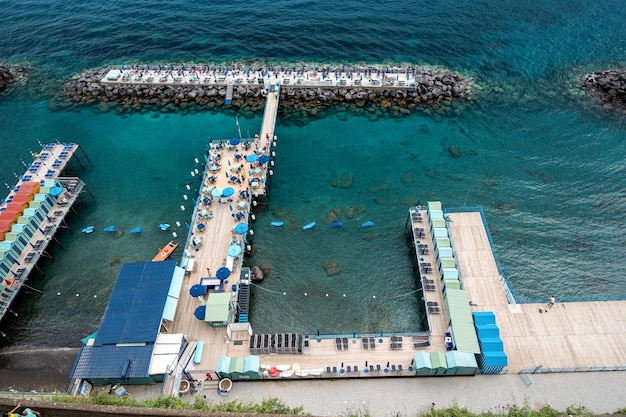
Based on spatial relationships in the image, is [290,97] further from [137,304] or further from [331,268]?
[137,304]

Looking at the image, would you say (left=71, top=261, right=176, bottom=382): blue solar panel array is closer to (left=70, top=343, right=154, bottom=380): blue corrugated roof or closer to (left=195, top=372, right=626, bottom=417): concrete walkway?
(left=70, top=343, right=154, bottom=380): blue corrugated roof

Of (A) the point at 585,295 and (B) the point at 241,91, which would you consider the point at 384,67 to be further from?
(A) the point at 585,295

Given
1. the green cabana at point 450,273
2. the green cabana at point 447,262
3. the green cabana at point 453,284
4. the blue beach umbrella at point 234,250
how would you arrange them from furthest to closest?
the blue beach umbrella at point 234,250, the green cabana at point 447,262, the green cabana at point 450,273, the green cabana at point 453,284

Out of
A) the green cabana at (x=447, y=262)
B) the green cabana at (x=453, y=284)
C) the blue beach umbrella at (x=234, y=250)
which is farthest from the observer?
the blue beach umbrella at (x=234, y=250)

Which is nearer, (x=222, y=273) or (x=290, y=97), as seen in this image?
(x=222, y=273)

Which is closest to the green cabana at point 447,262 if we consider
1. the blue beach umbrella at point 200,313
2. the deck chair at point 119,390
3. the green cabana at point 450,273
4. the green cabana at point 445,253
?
the green cabana at point 445,253

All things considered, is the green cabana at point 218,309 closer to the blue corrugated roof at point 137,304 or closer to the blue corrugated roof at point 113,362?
the blue corrugated roof at point 137,304

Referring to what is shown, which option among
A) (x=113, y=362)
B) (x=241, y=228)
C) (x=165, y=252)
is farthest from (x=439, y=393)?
(x=165, y=252)
